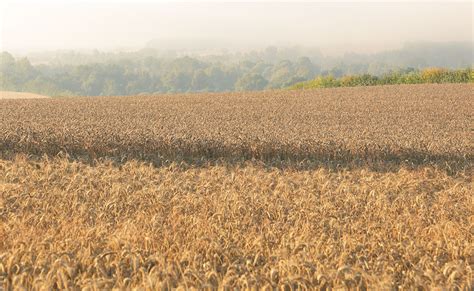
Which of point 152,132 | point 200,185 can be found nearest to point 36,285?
point 200,185

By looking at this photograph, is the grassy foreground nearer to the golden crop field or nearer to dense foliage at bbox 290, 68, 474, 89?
the golden crop field

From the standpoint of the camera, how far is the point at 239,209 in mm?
7047

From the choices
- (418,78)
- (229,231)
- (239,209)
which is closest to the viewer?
(229,231)

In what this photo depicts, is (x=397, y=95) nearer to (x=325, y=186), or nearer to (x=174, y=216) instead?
(x=325, y=186)

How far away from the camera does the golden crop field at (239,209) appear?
14.6 feet

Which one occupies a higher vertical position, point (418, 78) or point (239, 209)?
point (239, 209)

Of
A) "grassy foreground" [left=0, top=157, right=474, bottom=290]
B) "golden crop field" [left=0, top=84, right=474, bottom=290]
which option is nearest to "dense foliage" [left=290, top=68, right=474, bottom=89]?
"golden crop field" [left=0, top=84, right=474, bottom=290]

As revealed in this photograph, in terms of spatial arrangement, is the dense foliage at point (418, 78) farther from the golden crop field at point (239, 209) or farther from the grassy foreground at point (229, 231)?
the grassy foreground at point (229, 231)

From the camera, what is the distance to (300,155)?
12781 millimetres

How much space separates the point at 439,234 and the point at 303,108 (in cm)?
1853

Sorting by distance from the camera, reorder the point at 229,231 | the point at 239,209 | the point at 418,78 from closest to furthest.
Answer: the point at 229,231 → the point at 239,209 → the point at 418,78

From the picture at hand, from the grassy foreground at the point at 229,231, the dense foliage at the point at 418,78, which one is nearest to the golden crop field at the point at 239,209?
the grassy foreground at the point at 229,231

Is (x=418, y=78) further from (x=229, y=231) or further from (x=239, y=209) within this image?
(x=229, y=231)

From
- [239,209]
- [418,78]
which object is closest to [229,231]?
[239,209]
